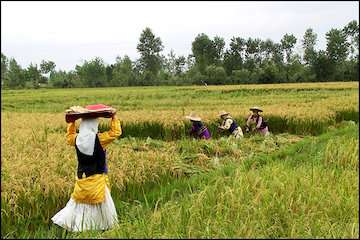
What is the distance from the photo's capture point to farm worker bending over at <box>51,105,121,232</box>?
5.24 m

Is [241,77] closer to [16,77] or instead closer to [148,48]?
[148,48]

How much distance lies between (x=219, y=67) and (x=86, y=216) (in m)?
56.0

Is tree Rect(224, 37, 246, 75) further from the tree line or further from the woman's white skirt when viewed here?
the woman's white skirt

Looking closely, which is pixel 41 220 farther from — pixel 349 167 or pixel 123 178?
pixel 349 167

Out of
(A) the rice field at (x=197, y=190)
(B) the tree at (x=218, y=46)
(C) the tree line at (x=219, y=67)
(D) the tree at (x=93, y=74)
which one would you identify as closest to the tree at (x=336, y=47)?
(C) the tree line at (x=219, y=67)

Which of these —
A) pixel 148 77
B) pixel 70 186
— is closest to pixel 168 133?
pixel 70 186

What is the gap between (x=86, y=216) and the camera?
17.3ft

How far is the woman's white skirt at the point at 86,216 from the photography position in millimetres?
5195

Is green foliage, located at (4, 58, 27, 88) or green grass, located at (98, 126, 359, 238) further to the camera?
green foliage, located at (4, 58, 27, 88)

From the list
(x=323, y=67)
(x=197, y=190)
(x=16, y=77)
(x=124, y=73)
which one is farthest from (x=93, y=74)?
(x=197, y=190)

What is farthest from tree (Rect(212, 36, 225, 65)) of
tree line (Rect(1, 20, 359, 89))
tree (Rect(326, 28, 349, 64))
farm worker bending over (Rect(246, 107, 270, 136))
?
farm worker bending over (Rect(246, 107, 270, 136))

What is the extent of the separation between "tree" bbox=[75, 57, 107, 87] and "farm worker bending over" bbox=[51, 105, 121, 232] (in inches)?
2535

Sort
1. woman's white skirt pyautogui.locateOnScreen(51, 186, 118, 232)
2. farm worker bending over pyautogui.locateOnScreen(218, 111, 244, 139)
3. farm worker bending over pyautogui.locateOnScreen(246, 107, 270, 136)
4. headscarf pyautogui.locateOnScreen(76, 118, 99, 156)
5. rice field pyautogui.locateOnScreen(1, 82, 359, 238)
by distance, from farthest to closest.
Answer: farm worker bending over pyautogui.locateOnScreen(246, 107, 270, 136) < farm worker bending over pyautogui.locateOnScreen(218, 111, 244, 139) < headscarf pyautogui.locateOnScreen(76, 118, 99, 156) < woman's white skirt pyautogui.locateOnScreen(51, 186, 118, 232) < rice field pyautogui.locateOnScreen(1, 82, 359, 238)

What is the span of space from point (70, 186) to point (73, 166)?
90 centimetres
